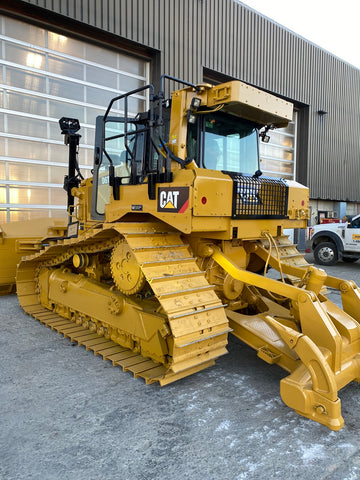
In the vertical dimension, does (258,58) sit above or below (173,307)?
above

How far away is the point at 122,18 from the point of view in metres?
10.3

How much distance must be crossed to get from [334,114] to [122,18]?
12590 millimetres

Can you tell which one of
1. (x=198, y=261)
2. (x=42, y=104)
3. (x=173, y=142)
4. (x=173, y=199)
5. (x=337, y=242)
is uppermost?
(x=42, y=104)

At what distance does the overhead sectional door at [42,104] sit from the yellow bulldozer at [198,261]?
4768mm

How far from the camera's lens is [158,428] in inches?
117

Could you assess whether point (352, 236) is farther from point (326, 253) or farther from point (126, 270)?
point (126, 270)

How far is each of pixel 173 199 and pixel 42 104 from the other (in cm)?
745

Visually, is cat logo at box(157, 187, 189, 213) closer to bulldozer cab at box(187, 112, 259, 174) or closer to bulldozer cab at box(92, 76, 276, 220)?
bulldozer cab at box(92, 76, 276, 220)

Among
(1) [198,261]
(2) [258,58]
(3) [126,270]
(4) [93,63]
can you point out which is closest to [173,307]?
(3) [126,270]

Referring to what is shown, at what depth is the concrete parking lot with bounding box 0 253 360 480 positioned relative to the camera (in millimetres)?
2525

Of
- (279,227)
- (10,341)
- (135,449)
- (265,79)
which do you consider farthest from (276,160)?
(135,449)

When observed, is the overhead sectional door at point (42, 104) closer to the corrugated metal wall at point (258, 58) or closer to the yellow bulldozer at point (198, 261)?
the corrugated metal wall at point (258, 58)

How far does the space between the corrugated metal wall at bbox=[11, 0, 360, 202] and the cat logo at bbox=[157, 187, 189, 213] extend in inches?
299

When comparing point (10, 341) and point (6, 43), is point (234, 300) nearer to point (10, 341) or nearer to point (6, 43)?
point (10, 341)
